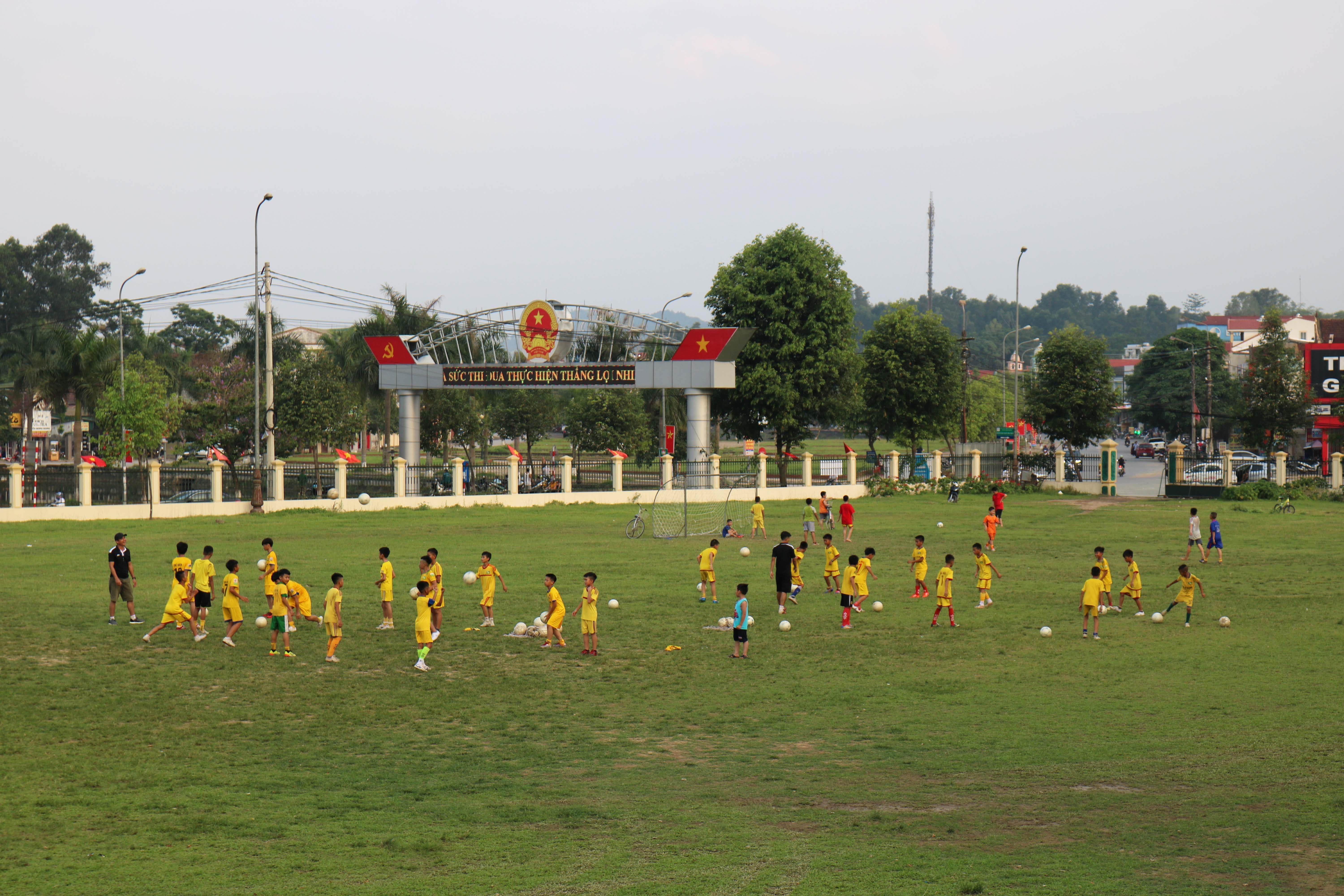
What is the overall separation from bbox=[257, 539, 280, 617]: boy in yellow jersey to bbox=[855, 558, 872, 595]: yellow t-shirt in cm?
991

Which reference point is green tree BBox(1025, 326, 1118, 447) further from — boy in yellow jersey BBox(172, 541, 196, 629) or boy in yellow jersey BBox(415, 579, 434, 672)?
boy in yellow jersey BBox(172, 541, 196, 629)

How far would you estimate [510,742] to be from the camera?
1314cm

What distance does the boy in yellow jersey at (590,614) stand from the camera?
684 inches

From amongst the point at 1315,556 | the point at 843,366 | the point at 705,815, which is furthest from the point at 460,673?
the point at 843,366

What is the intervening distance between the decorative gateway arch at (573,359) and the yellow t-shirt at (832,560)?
25.8 meters

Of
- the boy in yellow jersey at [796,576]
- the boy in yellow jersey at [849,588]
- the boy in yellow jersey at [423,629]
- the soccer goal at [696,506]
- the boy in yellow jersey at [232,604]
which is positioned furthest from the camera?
the soccer goal at [696,506]

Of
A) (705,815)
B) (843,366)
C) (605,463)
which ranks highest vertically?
(843,366)

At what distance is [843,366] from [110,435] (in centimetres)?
3614

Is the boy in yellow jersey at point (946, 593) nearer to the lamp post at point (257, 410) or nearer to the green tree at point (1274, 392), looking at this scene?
the lamp post at point (257, 410)

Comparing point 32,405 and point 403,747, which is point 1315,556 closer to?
point 403,747

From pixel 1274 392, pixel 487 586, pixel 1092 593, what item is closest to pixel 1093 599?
pixel 1092 593

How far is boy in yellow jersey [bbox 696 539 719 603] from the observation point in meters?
21.8

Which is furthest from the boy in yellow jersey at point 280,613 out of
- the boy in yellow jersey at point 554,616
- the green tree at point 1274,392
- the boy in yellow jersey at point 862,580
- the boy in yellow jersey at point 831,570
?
the green tree at point 1274,392

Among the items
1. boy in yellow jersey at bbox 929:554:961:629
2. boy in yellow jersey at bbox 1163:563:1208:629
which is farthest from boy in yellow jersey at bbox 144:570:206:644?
boy in yellow jersey at bbox 1163:563:1208:629
